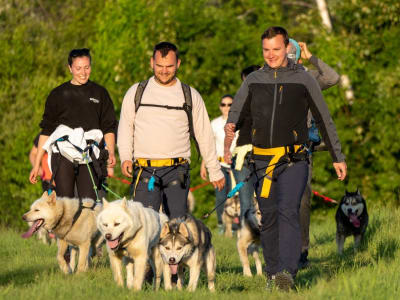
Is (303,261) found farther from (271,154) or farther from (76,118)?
(76,118)

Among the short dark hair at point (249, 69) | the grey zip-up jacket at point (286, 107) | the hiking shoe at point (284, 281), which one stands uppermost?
the short dark hair at point (249, 69)

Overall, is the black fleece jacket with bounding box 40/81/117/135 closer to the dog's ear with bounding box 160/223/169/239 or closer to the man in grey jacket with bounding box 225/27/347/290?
the dog's ear with bounding box 160/223/169/239

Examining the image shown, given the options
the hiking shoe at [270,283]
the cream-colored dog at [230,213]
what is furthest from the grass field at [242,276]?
the cream-colored dog at [230,213]

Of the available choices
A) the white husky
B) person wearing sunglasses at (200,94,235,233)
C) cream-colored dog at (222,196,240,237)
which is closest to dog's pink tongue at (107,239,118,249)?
the white husky

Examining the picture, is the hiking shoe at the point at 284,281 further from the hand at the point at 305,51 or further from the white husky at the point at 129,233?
the hand at the point at 305,51

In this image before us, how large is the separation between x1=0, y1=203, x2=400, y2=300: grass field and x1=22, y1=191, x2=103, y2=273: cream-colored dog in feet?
1.09

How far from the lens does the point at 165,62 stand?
8.77 metres

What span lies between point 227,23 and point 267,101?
14381mm

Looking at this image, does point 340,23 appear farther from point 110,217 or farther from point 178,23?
point 110,217

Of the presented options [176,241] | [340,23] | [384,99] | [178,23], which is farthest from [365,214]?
[340,23]

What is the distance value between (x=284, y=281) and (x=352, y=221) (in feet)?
16.9

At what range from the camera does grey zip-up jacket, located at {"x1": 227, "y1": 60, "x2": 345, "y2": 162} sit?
8336 millimetres

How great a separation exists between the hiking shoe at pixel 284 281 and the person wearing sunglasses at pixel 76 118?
2918mm

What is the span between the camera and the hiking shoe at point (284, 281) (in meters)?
8.02
